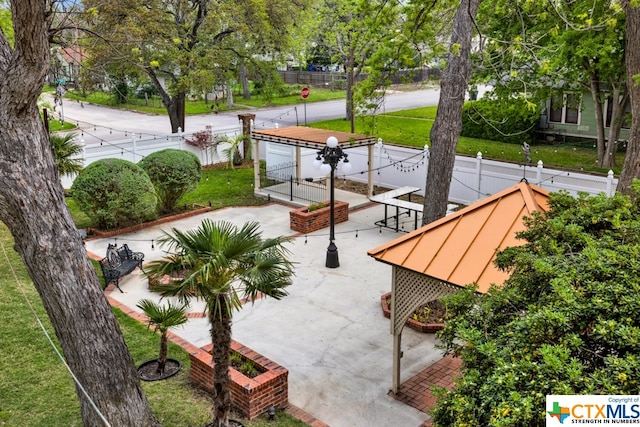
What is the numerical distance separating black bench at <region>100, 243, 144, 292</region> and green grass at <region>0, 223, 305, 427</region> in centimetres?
138

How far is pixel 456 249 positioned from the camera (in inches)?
304

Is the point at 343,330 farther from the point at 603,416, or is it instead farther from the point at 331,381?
the point at 603,416

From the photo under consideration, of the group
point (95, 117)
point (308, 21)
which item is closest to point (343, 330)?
point (308, 21)

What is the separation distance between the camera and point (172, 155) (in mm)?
16375

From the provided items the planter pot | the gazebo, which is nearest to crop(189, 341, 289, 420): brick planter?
the planter pot

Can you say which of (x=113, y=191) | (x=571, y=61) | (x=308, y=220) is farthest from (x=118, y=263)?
(x=571, y=61)

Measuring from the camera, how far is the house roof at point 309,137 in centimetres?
1694

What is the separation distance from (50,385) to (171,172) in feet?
27.9

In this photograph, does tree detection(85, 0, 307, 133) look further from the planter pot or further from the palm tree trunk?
the palm tree trunk

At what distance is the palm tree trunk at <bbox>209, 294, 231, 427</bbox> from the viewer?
6.41 metres

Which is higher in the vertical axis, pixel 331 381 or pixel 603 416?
pixel 603 416

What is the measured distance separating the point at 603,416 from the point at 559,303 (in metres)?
0.76

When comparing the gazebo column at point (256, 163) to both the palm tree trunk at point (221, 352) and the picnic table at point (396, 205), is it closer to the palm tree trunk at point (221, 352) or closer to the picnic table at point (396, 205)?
the picnic table at point (396, 205)

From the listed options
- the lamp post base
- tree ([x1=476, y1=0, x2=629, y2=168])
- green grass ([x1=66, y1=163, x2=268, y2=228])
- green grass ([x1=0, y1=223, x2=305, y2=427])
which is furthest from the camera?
green grass ([x1=66, y1=163, x2=268, y2=228])
